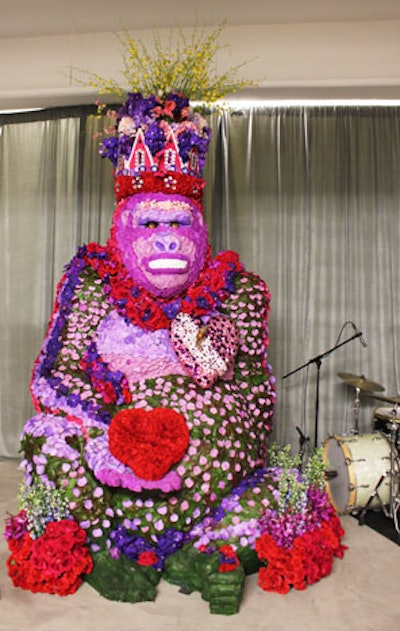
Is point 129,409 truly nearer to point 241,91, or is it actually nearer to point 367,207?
point 241,91

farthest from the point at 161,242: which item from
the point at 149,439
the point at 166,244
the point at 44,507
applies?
the point at 44,507

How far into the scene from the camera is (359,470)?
3.21 meters

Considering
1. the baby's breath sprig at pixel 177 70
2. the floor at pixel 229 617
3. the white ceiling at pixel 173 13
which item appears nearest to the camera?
the floor at pixel 229 617

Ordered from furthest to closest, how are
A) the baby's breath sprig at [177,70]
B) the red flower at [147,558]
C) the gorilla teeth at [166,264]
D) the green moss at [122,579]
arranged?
the baby's breath sprig at [177,70] < the gorilla teeth at [166,264] < the red flower at [147,558] < the green moss at [122,579]

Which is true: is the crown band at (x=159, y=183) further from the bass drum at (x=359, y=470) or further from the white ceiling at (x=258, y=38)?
the bass drum at (x=359, y=470)

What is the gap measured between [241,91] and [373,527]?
248 cm

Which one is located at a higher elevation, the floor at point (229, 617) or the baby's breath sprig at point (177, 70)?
the baby's breath sprig at point (177, 70)

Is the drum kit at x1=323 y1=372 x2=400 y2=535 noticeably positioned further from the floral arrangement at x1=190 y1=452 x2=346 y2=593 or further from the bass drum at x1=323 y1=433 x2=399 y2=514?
the floral arrangement at x1=190 y1=452 x2=346 y2=593

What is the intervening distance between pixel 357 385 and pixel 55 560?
6.42ft

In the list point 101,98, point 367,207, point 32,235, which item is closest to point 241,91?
point 101,98

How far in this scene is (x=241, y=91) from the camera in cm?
382

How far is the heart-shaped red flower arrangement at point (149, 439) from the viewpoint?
2.32m

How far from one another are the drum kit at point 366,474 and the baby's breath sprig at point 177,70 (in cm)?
183

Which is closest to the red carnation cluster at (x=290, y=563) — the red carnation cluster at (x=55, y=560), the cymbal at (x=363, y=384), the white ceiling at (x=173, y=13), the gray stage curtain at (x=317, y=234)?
the red carnation cluster at (x=55, y=560)
